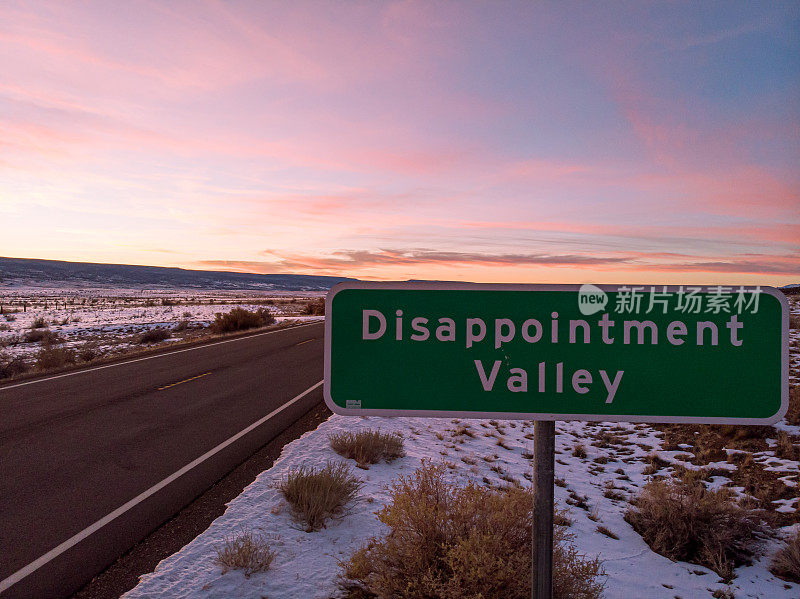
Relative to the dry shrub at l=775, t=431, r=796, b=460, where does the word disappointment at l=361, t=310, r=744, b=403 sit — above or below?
above

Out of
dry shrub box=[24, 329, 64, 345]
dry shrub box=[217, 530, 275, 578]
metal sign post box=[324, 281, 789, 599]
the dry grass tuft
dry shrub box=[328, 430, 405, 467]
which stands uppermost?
metal sign post box=[324, 281, 789, 599]

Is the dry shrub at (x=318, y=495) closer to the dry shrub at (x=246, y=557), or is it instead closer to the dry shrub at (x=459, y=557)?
the dry shrub at (x=246, y=557)

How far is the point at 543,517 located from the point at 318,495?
309cm

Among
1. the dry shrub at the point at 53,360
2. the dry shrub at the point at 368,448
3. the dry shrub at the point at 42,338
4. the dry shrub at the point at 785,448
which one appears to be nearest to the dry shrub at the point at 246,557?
the dry shrub at the point at 368,448

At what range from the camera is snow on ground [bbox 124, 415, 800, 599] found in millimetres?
3482

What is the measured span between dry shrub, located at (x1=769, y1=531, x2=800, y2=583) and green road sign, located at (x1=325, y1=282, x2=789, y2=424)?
12.5 ft

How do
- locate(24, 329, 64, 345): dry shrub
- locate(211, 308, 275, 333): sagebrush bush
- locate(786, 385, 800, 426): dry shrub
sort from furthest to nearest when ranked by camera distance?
locate(211, 308, 275, 333): sagebrush bush, locate(24, 329, 64, 345): dry shrub, locate(786, 385, 800, 426): dry shrub

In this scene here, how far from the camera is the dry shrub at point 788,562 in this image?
13.7 ft

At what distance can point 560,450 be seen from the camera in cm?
777

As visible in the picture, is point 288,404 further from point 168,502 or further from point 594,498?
point 594,498

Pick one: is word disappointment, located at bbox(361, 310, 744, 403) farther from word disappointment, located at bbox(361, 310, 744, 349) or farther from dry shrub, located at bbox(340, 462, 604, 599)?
dry shrub, located at bbox(340, 462, 604, 599)

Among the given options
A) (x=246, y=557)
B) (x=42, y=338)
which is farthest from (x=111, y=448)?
(x=42, y=338)

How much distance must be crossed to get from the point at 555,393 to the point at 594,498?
188 inches

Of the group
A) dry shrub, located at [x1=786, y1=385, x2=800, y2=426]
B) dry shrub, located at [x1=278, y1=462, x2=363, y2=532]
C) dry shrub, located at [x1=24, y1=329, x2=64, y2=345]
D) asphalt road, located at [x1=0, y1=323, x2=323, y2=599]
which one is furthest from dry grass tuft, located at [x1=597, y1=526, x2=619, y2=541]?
dry shrub, located at [x1=24, y1=329, x2=64, y2=345]
